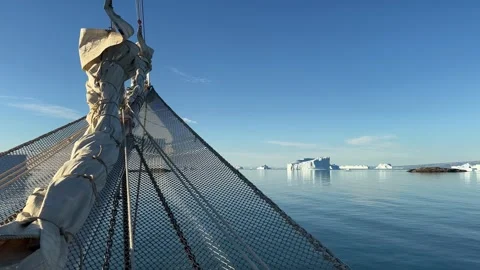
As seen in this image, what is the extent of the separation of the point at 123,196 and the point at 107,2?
246 cm

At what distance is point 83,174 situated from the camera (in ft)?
7.98

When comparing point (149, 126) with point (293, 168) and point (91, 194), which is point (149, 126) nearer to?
point (91, 194)

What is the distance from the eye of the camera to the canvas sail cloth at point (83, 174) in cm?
162

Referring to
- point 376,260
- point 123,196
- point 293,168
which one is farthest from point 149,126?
point 293,168

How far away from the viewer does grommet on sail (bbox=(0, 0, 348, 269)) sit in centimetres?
197

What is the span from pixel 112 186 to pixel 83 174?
44.3 inches

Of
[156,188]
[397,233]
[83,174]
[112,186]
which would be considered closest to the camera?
[83,174]

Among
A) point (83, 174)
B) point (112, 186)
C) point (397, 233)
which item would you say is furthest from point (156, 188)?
point (397, 233)

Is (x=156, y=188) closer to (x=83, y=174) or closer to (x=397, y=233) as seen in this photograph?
(x=83, y=174)

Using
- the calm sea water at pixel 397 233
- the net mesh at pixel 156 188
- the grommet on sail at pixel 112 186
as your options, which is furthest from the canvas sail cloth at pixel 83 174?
the calm sea water at pixel 397 233

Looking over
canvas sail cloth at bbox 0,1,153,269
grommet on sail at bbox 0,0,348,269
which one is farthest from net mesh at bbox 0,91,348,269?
canvas sail cloth at bbox 0,1,153,269

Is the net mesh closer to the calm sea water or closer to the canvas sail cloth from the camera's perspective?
the canvas sail cloth

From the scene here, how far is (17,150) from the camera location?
5.09 metres

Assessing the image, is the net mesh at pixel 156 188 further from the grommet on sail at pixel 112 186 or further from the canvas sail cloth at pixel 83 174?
the canvas sail cloth at pixel 83 174
